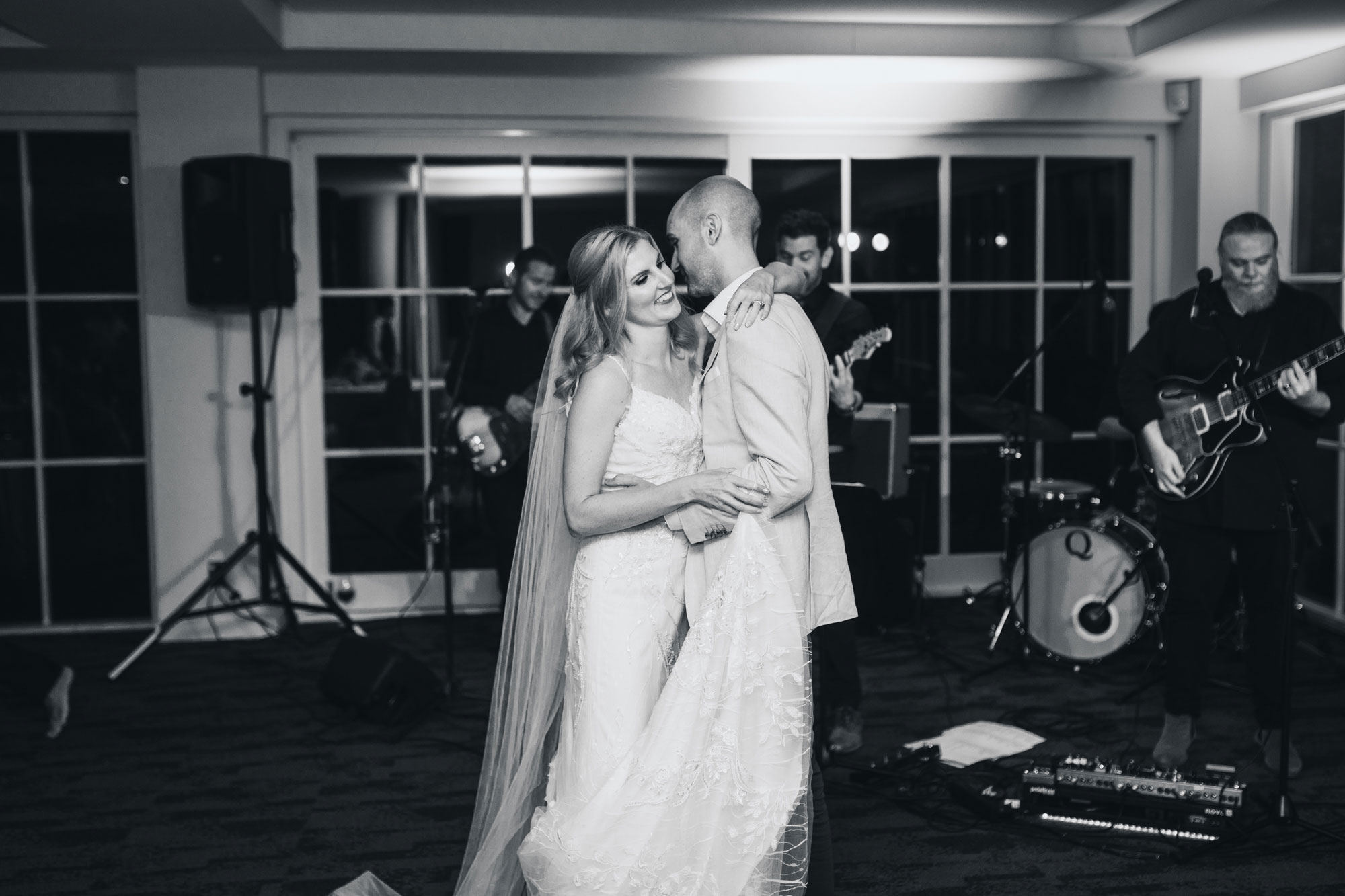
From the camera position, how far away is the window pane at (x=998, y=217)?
6.14 m

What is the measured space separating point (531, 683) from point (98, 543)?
4.13 meters

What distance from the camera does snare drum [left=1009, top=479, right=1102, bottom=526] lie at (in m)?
4.98

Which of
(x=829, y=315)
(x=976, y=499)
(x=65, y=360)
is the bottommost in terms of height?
(x=976, y=499)

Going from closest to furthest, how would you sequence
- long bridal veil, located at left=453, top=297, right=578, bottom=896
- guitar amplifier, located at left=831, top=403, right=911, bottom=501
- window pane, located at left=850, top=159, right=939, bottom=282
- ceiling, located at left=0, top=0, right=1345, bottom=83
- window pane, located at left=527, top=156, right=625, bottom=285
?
long bridal veil, located at left=453, top=297, right=578, bottom=896, guitar amplifier, located at left=831, top=403, right=911, bottom=501, ceiling, located at left=0, top=0, right=1345, bottom=83, window pane, located at left=527, top=156, right=625, bottom=285, window pane, located at left=850, top=159, right=939, bottom=282

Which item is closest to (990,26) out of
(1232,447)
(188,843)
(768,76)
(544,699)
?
(768,76)

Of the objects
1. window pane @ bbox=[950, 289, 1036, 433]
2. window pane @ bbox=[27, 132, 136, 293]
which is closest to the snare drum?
window pane @ bbox=[950, 289, 1036, 433]

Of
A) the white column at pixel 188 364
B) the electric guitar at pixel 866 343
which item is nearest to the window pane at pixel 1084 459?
the electric guitar at pixel 866 343

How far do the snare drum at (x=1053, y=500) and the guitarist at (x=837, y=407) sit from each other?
103 centimetres

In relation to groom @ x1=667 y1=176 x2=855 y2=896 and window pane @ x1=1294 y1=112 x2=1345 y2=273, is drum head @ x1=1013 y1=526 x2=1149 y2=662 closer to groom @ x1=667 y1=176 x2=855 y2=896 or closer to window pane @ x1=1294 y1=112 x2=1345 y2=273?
window pane @ x1=1294 y1=112 x2=1345 y2=273

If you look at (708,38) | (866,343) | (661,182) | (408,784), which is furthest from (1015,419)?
(408,784)

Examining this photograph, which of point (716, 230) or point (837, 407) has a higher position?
point (716, 230)

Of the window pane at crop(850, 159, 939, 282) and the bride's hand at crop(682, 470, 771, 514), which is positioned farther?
the window pane at crop(850, 159, 939, 282)

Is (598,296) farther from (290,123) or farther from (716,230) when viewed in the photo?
(290,123)

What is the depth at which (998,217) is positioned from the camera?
20.2 feet
